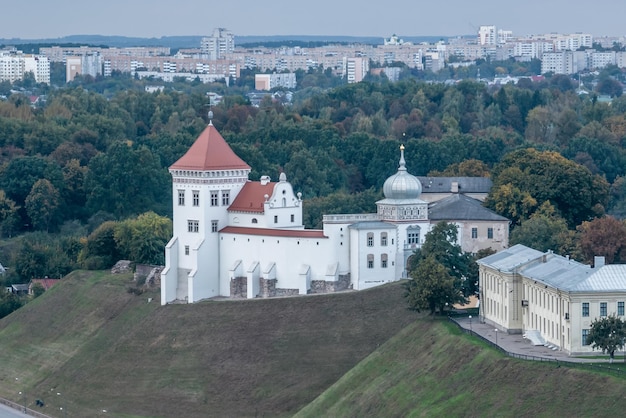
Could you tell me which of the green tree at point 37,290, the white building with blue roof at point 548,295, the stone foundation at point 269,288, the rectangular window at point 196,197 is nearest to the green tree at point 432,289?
the white building with blue roof at point 548,295

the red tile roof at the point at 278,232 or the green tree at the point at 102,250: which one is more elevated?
the red tile roof at the point at 278,232

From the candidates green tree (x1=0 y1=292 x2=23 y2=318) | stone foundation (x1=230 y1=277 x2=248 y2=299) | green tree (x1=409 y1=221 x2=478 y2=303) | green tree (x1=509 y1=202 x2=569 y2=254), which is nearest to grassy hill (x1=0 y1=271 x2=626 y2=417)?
stone foundation (x1=230 y1=277 x2=248 y2=299)

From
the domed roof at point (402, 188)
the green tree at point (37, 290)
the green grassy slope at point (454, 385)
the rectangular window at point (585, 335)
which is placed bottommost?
the green tree at point (37, 290)

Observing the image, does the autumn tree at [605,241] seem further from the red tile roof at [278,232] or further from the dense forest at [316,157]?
the red tile roof at [278,232]

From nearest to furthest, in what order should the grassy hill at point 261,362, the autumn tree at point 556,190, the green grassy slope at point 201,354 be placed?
the grassy hill at point 261,362, the green grassy slope at point 201,354, the autumn tree at point 556,190

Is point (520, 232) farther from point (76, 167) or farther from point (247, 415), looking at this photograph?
point (76, 167)

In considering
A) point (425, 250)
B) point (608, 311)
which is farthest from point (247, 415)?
point (608, 311)

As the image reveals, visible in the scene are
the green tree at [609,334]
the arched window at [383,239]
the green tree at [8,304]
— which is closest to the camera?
the green tree at [609,334]

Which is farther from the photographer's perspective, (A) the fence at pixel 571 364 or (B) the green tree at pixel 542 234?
(B) the green tree at pixel 542 234
